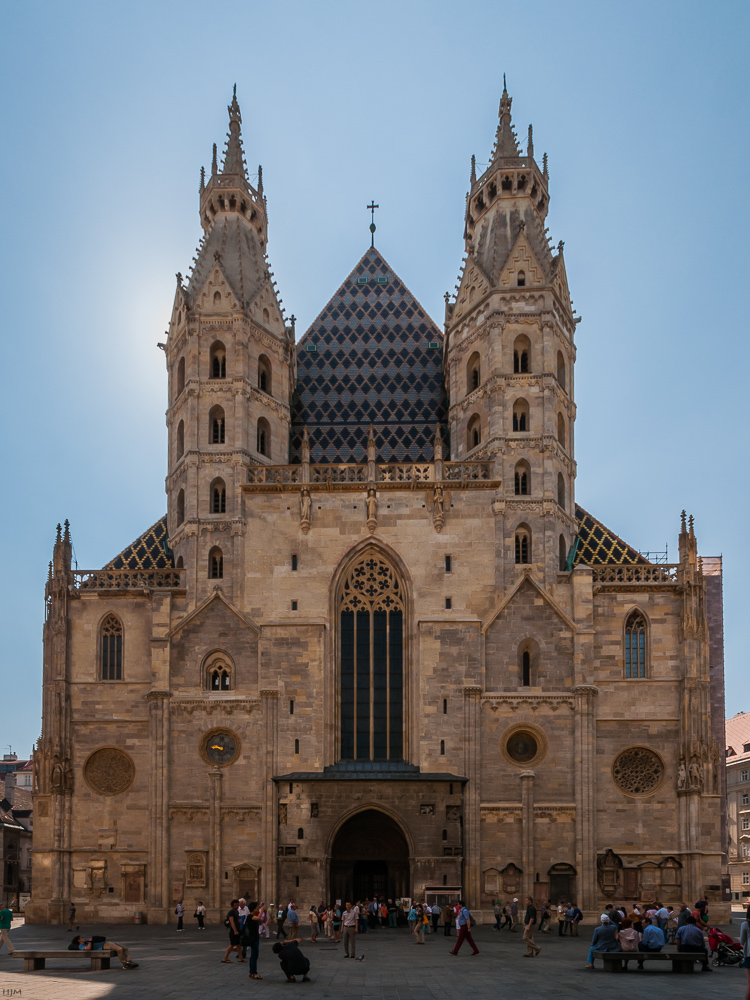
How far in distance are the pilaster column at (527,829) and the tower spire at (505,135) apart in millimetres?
27071

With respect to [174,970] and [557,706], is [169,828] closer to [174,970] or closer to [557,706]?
[557,706]

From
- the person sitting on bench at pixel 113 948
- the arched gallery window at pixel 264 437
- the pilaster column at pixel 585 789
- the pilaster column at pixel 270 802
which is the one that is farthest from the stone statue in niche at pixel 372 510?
the person sitting on bench at pixel 113 948

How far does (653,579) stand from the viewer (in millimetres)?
44656

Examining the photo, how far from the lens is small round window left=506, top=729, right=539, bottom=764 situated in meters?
42.7

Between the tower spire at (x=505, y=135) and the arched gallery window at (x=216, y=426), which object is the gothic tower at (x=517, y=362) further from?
the arched gallery window at (x=216, y=426)

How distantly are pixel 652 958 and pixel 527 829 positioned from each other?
18.0 metres

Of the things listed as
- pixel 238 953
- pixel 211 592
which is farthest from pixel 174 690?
pixel 238 953

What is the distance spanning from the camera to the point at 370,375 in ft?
170

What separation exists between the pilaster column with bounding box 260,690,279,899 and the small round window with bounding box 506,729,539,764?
344 inches

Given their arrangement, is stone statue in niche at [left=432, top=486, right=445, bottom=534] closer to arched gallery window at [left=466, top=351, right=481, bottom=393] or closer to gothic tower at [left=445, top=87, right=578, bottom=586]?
gothic tower at [left=445, top=87, right=578, bottom=586]

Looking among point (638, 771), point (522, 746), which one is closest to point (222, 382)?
point (522, 746)

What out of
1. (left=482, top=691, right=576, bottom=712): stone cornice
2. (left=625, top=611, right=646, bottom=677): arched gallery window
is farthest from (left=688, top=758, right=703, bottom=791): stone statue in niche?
(left=482, top=691, right=576, bottom=712): stone cornice

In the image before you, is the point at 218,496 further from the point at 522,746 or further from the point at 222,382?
the point at 522,746

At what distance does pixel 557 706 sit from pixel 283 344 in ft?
63.9
